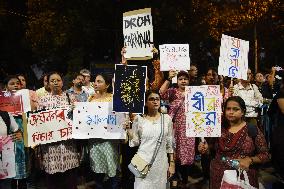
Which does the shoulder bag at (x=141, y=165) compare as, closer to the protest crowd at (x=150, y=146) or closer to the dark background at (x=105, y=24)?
the protest crowd at (x=150, y=146)

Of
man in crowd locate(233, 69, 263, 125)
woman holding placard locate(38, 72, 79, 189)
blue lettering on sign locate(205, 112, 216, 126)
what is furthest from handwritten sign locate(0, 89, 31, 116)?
man in crowd locate(233, 69, 263, 125)

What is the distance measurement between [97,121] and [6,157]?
4.36ft

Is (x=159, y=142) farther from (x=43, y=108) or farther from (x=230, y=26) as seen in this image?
(x=230, y=26)

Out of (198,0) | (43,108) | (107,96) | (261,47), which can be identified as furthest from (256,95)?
(261,47)

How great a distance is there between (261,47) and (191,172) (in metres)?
20.9

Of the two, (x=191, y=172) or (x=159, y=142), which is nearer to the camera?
(x=159, y=142)

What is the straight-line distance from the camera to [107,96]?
19.2 feet

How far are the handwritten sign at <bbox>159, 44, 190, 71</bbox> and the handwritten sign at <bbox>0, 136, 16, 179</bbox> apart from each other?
367 centimetres

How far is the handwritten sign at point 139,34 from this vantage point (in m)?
6.22

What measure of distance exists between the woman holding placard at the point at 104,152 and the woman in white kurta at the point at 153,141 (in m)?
0.69

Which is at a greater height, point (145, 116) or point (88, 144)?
point (145, 116)

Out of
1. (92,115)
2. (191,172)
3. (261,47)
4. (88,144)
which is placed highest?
(261,47)

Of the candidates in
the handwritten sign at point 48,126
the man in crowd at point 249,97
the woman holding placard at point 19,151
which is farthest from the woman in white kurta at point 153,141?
the man in crowd at point 249,97

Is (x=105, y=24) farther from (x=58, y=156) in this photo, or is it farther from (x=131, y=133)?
(x=131, y=133)
